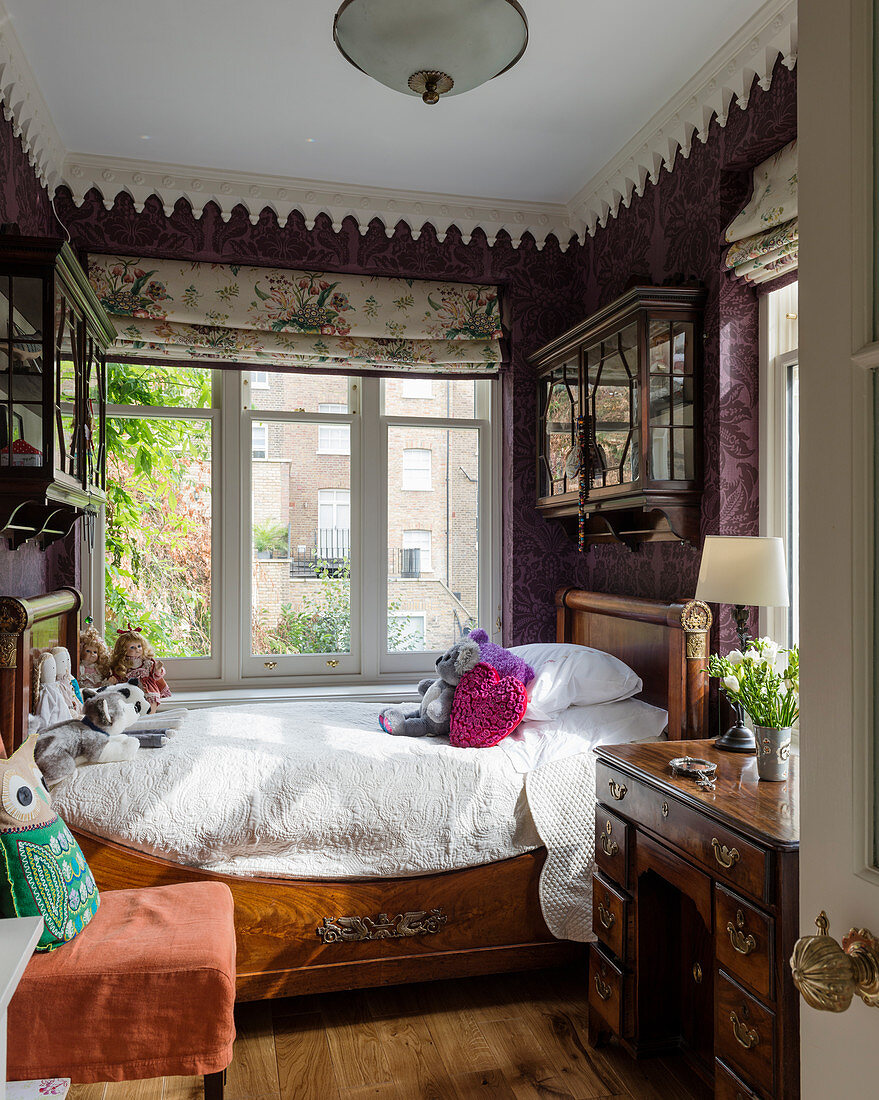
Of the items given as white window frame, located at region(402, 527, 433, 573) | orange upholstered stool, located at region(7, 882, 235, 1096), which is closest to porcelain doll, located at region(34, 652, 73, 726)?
orange upholstered stool, located at region(7, 882, 235, 1096)

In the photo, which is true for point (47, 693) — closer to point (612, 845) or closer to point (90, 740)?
point (90, 740)

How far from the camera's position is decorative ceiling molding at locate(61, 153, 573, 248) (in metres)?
3.17

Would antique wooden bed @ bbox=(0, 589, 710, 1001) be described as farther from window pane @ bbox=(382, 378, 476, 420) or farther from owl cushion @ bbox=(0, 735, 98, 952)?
window pane @ bbox=(382, 378, 476, 420)

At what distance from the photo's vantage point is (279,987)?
2.21 m

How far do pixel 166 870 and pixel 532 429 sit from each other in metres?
2.32

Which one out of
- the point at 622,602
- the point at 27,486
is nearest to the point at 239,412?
the point at 27,486

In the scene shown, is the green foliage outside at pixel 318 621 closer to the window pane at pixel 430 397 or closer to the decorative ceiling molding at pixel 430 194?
the window pane at pixel 430 397

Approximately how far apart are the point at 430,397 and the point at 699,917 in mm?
2491

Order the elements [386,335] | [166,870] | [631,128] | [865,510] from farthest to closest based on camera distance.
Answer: [386,335] → [631,128] → [166,870] → [865,510]

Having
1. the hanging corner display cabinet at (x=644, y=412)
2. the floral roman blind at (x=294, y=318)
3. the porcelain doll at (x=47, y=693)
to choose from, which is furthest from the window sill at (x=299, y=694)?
the floral roman blind at (x=294, y=318)

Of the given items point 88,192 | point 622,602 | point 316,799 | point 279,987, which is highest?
point 88,192

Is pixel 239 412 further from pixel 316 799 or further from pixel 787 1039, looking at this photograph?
pixel 787 1039

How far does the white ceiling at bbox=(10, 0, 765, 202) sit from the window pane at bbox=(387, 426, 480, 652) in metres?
1.11

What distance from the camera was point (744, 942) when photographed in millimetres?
1569
